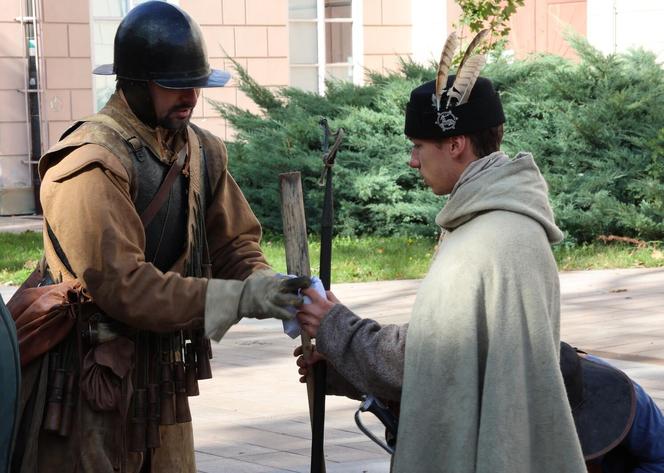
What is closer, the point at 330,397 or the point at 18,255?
the point at 330,397

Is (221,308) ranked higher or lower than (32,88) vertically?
lower

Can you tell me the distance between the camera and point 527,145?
1289 cm

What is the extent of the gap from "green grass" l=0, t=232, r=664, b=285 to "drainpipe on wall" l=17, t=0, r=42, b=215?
3.44 m

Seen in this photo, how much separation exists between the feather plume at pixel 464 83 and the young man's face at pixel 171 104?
865mm

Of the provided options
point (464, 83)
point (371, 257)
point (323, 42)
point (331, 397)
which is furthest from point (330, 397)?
point (323, 42)

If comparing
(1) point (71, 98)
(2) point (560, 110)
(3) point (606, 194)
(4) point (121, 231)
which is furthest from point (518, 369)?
(1) point (71, 98)

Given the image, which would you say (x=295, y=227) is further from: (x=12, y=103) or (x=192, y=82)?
(x=12, y=103)

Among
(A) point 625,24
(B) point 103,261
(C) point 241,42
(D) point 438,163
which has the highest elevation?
(A) point 625,24

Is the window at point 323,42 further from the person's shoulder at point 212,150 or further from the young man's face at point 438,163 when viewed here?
the young man's face at point 438,163

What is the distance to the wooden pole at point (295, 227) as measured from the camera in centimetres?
359

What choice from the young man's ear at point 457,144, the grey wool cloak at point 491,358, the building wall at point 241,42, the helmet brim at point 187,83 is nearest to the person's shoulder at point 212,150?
the helmet brim at point 187,83

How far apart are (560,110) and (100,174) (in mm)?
10045

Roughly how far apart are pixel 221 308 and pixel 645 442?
49.8 inches

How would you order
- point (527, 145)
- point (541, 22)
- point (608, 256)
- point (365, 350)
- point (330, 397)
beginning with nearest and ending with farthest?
point (365, 350)
point (330, 397)
point (608, 256)
point (527, 145)
point (541, 22)
